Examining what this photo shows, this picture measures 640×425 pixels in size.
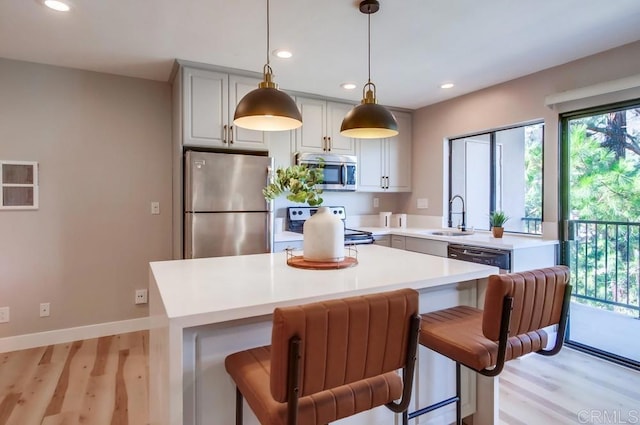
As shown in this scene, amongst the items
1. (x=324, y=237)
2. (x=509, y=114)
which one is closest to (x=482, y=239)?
(x=509, y=114)

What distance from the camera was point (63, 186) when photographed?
10.2ft

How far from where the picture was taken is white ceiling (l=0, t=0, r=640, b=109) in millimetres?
2133

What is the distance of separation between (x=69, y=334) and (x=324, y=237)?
108 inches

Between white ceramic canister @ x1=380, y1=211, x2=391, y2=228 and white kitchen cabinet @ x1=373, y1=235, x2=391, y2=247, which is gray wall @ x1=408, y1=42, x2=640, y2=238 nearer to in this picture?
white ceramic canister @ x1=380, y1=211, x2=391, y2=228

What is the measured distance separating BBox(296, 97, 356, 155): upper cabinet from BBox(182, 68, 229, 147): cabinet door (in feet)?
3.03

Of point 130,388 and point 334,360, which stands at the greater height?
point 334,360

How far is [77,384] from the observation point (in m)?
2.37

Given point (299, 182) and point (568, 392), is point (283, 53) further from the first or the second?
point (568, 392)

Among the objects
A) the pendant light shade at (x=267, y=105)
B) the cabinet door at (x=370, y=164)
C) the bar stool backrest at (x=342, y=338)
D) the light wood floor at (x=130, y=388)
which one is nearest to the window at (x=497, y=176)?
the cabinet door at (x=370, y=164)

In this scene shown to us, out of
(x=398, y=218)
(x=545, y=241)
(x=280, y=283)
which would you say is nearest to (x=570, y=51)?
(x=545, y=241)

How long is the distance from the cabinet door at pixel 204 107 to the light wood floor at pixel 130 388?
185 cm

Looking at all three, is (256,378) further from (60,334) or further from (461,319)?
(60,334)

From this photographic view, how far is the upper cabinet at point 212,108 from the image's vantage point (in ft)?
9.78

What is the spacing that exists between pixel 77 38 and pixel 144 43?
0.45 m
